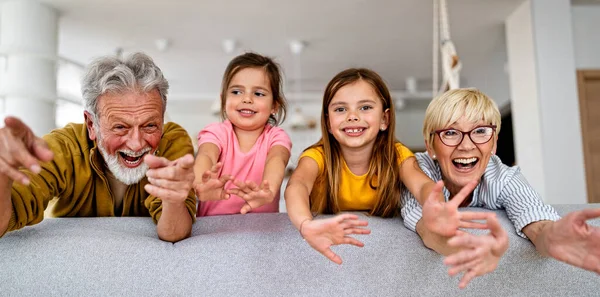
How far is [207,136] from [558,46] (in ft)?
11.2

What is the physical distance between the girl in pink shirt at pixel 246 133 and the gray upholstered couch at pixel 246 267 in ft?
1.17

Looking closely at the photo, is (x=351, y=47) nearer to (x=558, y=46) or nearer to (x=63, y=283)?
(x=558, y=46)

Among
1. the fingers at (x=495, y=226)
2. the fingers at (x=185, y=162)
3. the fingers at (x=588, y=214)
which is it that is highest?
the fingers at (x=185, y=162)

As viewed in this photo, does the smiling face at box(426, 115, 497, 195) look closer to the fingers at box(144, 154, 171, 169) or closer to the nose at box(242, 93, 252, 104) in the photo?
the nose at box(242, 93, 252, 104)

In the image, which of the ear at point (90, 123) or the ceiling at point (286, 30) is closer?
the ear at point (90, 123)

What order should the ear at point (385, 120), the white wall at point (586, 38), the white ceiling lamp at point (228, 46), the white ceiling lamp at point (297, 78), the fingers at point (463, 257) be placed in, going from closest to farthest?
the fingers at point (463, 257), the ear at point (385, 120), the white wall at point (586, 38), the white ceiling lamp at point (228, 46), the white ceiling lamp at point (297, 78)

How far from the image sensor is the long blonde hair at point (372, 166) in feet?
4.91

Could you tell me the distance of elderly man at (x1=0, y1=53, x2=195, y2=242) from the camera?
127 centimetres

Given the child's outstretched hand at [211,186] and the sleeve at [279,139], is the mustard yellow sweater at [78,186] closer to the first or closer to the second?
the child's outstretched hand at [211,186]

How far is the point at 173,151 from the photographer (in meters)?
1.49

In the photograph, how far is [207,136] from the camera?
1674 mm

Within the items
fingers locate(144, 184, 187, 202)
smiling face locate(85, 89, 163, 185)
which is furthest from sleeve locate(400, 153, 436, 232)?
smiling face locate(85, 89, 163, 185)

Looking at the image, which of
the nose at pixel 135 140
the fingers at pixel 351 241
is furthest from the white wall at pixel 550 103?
the nose at pixel 135 140

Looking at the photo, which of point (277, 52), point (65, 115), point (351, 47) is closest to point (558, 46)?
point (351, 47)
